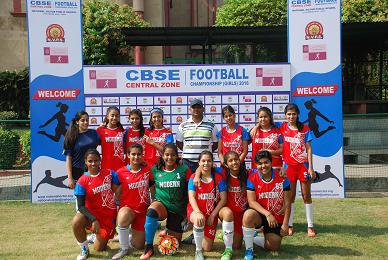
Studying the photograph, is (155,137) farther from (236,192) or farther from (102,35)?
(102,35)

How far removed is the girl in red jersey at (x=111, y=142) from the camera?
570 centimetres

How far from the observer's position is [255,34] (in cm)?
1381

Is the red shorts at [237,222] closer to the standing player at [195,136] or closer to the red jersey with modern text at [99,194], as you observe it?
the standing player at [195,136]

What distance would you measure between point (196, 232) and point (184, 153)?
→ 1.23 meters

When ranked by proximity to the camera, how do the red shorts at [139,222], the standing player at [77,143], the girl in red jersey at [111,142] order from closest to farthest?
the red shorts at [139,222] < the standing player at [77,143] < the girl in red jersey at [111,142]

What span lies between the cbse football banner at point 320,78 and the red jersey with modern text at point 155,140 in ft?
9.12

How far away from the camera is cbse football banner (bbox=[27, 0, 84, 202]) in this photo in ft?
24.3

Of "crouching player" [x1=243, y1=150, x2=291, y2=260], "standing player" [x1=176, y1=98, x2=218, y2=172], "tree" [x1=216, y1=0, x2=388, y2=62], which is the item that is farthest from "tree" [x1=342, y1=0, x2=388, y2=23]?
"crouching player" [x1=243, y1=150, x2=291, y2=260]

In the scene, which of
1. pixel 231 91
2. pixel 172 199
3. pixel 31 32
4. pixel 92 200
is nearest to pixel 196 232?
pixel 172 199

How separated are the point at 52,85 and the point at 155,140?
8.89 ft

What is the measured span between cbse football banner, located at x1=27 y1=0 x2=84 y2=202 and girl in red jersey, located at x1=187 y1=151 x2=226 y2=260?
11.2 ft

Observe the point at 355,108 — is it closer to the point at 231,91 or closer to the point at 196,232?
the point at 231,91

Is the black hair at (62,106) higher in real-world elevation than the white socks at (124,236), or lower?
higher

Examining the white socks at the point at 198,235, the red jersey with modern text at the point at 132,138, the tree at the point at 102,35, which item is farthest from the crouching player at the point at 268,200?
the tree at the point at 102,35
